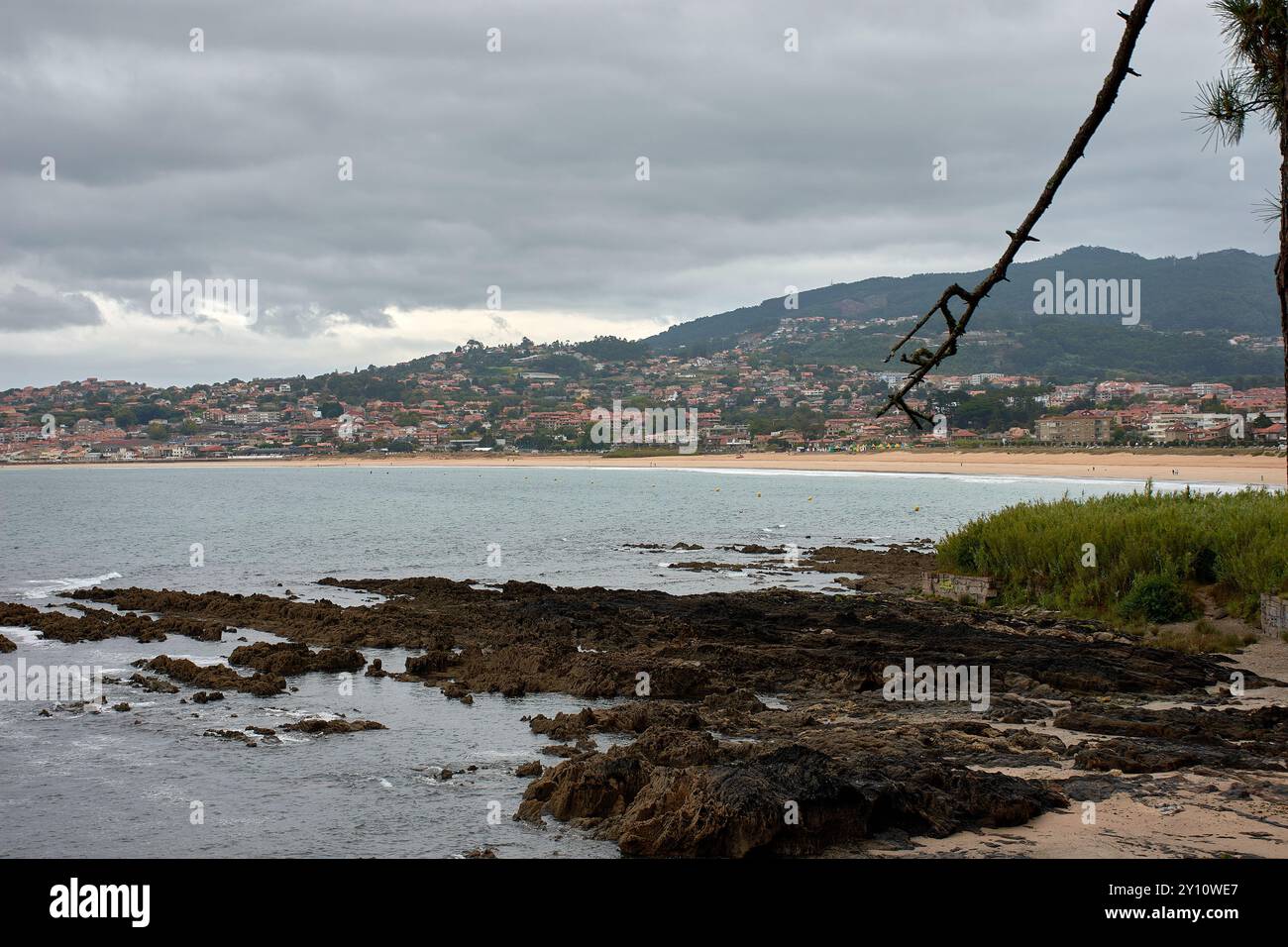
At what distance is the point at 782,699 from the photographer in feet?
47.7

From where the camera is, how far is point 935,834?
8.40 metres

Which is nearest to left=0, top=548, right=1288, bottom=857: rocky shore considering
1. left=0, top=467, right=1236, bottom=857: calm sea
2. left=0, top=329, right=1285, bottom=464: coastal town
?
left=0, top=467, right=1236, bottom=857: calm sea

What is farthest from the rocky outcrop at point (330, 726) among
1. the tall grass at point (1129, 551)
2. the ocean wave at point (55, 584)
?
the ocean wave at point (55, 584)

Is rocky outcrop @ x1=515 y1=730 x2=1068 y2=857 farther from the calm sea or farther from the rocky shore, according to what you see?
the calm sea

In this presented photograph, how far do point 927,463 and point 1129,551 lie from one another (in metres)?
94.9

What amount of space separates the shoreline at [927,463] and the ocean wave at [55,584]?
48148 millimetres

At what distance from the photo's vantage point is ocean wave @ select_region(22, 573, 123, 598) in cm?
2899

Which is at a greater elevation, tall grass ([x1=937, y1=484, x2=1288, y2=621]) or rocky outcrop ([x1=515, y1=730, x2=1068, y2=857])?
tall grass ([x1=937, y1=484, x2=1288, y2=621])

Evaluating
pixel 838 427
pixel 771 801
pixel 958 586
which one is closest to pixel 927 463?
pixel 838 427

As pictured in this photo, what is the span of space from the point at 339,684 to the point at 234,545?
30.1m

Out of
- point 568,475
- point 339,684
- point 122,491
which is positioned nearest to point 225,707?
point 339,684

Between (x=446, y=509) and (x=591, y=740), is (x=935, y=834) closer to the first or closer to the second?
(x=591, y=740)

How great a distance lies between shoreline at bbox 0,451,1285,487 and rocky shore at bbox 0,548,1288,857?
43.1 m

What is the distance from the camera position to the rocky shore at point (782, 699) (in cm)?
870
